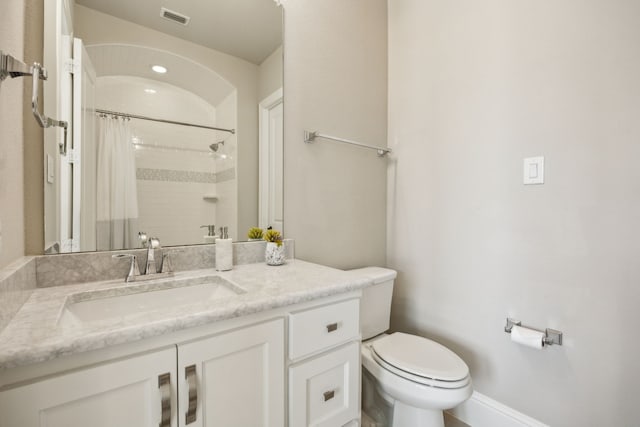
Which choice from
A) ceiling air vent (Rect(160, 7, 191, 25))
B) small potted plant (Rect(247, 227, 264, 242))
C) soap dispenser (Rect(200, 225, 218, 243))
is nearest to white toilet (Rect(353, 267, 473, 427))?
small potted plant (Rect(247, 227, 264, 242))

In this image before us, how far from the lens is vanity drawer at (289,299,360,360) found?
886 mm

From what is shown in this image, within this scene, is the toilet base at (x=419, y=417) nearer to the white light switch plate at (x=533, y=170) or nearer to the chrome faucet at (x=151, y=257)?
the white light switch plate at (x=533, y=170)

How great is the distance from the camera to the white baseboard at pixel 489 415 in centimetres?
132

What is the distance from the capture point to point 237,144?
1357 mm

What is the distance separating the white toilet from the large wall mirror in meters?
0.75

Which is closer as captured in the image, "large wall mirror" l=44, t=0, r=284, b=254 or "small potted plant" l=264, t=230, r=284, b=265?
"large wall mirror" l=44, t=0, r=284, b=254

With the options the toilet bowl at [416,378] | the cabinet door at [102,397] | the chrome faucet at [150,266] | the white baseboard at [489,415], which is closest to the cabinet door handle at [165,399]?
the cabinet door at [102,397]

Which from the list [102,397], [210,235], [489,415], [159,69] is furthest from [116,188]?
[489,415]

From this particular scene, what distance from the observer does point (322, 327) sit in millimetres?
950

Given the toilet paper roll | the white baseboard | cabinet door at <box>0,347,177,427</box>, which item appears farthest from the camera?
the white baseboard

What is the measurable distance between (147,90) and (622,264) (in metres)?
1.95

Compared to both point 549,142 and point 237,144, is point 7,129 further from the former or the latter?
point 549,142

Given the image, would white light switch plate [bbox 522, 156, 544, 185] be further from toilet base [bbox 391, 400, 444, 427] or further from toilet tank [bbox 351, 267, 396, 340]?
toilet base [bbox 391, 400, 444, 427]

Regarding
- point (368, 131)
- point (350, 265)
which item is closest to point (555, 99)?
point (368, 131)
